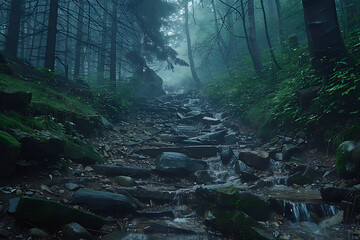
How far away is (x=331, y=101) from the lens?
5.02 metres

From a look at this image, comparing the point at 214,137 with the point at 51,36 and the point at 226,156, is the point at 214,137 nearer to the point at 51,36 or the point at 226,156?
the point at 226,156

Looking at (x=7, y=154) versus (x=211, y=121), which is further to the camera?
(x=211, y=121)

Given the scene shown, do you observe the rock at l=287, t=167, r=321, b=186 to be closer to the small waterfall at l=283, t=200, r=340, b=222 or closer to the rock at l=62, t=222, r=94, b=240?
the small waterfall at l=283, t=200, r=340, b=222

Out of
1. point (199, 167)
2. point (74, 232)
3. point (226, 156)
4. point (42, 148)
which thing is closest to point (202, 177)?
point (199, 167)

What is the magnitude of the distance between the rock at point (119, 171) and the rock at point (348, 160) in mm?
4188

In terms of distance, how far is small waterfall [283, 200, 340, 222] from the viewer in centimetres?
336

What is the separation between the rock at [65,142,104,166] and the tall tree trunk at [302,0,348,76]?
6.33 m

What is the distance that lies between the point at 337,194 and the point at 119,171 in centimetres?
436

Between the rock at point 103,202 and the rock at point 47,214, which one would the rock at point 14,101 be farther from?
the rock at point 47,214

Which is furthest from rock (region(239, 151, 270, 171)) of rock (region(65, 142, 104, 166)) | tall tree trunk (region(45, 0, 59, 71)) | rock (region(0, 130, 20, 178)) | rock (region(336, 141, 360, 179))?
tall tree trunk (region(45, 0, 59, 71))

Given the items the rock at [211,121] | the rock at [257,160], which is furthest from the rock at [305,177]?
the rock at [211,121]

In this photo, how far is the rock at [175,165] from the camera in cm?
540

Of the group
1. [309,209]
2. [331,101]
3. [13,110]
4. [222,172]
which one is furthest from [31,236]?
[331,101]

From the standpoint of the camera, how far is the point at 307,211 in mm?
3490
